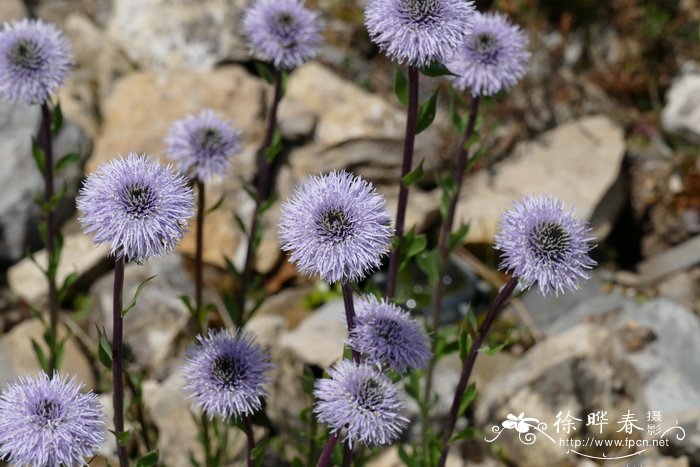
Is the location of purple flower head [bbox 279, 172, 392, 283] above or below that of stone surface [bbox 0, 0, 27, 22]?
below

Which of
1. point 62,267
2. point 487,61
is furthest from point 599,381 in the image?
point 62,267

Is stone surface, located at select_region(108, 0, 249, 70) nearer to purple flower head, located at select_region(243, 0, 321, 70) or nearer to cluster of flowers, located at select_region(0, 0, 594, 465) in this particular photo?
purple flower head, located at select_region(243, 0, 321, 70)

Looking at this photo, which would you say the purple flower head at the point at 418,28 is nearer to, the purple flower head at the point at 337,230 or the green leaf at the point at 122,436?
the purple flower head at the point at 337,230

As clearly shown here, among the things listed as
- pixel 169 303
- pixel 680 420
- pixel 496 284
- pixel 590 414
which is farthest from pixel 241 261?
pixel 680 420

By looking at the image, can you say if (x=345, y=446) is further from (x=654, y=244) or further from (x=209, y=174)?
(x=654, y=244)

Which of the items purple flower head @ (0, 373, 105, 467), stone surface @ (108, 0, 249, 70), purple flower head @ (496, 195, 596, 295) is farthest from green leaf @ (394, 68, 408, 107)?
stone surface @ (108, 0, 249, 70)

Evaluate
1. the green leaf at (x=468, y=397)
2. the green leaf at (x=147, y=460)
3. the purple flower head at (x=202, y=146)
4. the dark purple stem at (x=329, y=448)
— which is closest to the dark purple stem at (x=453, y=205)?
the green leaf at (x=468, y=397)
